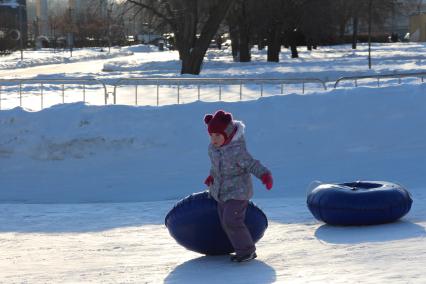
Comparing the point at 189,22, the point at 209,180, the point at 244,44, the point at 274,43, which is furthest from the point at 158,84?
the point at 244,44

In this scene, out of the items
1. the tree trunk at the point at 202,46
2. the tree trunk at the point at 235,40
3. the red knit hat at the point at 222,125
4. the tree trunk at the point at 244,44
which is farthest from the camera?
the tree trunk at the point at 235,40

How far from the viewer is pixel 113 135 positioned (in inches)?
539

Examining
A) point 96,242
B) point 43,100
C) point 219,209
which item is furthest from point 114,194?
point 43,100

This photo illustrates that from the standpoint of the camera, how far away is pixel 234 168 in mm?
6789

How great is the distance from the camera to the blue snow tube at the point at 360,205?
8.49 metres

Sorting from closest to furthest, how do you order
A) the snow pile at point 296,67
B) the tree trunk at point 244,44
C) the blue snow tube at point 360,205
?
the blue snow tube at point 360,205 < the snow pile at point 296,67 < the tree trunk at point 244,44

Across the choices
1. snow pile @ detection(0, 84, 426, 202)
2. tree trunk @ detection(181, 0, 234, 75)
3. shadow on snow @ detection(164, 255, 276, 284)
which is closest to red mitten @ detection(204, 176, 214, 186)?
shadow on snow @ detection(164, 255, 276, 284)

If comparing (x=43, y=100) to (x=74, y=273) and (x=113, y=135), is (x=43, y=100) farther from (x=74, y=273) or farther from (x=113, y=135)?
(x=74, y=273)

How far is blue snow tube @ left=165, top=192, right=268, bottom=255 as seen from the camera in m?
7.21

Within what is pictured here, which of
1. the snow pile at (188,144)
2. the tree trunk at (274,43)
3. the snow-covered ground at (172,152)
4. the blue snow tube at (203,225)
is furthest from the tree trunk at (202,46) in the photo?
the blue snow tube at (203,225)

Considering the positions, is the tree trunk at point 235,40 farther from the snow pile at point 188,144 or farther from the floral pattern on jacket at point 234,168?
the floral pattern on jacket at point 234,168

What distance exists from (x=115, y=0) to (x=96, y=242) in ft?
117

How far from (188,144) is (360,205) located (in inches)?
219

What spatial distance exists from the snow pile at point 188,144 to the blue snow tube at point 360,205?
4.04 metres
